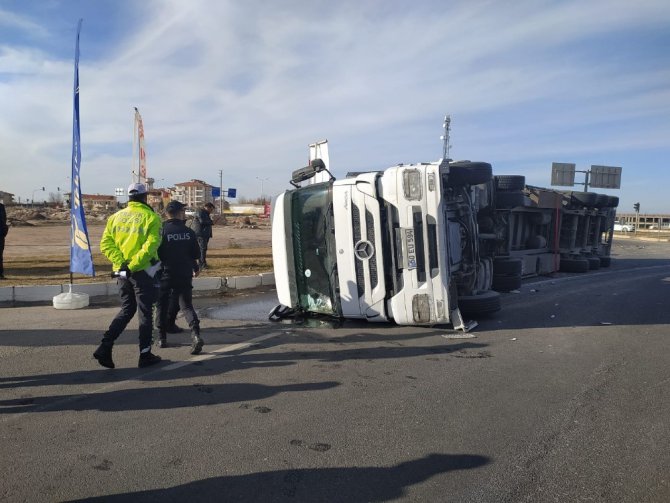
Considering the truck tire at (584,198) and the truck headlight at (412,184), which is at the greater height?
the truck tire at (584,198)

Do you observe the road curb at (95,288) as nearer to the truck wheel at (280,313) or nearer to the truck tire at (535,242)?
the truck wheel at (280,313)

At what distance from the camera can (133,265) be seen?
484 cm

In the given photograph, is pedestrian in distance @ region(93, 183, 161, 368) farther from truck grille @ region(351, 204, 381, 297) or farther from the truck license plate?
the truck license plate

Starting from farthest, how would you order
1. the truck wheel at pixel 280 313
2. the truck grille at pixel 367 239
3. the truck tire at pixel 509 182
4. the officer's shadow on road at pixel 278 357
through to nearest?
the truck tire at pixel 509 182 → the truck wheel at pixel 280 313 → the truck grille at pixel 367 239 → the officer's shadow on road at pixel 278 357

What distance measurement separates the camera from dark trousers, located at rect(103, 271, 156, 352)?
16.1 feet

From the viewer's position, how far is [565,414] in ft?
13.2

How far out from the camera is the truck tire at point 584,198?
1580cm

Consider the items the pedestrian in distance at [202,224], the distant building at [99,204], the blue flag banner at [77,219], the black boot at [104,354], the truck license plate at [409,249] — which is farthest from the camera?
the distant building at [99,204]

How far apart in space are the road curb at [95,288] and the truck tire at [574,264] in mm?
9477

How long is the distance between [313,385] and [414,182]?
2.97 m

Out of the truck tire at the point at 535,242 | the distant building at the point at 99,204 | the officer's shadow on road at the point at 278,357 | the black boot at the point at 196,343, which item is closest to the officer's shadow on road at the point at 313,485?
the officer's shadow on road at the point at 278,357

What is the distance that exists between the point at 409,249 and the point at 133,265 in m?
3.21

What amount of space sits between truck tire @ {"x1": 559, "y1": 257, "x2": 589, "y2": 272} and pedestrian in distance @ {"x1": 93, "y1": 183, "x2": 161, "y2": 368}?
13621 mm

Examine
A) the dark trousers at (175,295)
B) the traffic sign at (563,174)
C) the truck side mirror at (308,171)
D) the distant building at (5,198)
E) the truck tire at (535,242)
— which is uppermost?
the traffic sign at (563,174)
